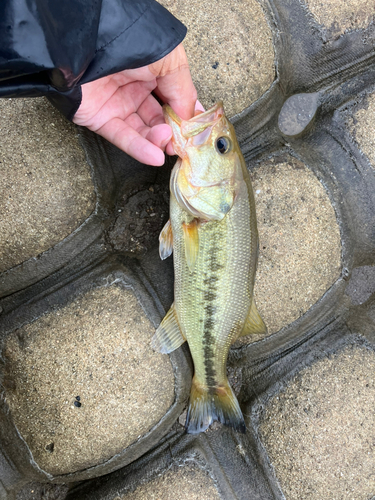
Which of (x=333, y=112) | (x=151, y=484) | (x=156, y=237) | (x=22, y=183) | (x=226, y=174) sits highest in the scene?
(x=22, y=183)

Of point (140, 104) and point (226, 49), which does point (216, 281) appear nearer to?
point (140, 104)

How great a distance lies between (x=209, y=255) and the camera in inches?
77.4

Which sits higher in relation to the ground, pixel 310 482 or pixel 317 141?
pixel 317 141

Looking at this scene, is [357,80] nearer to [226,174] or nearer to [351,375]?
[226,174]

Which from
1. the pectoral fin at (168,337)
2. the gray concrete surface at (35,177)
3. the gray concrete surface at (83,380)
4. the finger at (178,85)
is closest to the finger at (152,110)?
the finger at (178,85)

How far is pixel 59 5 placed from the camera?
1.42 meters

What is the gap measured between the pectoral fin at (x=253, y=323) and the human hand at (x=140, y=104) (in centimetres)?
102

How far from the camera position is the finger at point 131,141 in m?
1.90

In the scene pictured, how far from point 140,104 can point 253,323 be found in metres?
1.47

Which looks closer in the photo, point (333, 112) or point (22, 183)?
point (22, 183)

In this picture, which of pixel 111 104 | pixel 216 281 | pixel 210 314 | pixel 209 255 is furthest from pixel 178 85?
pixel 210 314

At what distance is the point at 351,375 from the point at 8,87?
8.29 ft

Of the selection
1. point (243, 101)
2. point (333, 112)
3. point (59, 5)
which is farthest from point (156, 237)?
point (333, 112)

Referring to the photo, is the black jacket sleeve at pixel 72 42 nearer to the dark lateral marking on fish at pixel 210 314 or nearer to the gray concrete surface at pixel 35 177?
the gray concrete surface at pixel 35 177
